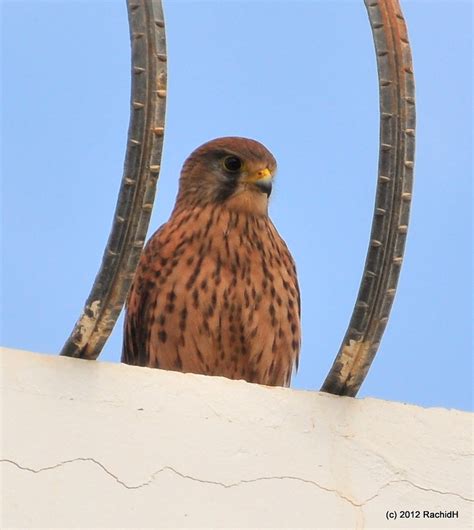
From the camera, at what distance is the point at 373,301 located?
393cm

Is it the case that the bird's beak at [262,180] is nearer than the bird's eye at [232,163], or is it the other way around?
the bird's beak at [262,180]

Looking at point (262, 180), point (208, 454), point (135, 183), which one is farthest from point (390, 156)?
point (262, 180)

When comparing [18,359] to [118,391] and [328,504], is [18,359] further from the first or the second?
[328,504]

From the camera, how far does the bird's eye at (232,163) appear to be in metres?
5.40

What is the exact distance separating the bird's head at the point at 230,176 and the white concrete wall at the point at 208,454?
4.96 feet

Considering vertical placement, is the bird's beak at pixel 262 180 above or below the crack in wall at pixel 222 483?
above

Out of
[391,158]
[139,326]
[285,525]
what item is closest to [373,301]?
[391,158]

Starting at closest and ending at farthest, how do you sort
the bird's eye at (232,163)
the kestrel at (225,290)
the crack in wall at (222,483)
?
the crack in wall at (222,483) < the kestrel at (225,290) < the bird's eye at (232,163)

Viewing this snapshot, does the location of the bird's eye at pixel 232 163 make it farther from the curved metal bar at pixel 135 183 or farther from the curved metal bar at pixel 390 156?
the curved metal bar at pixel 135 183

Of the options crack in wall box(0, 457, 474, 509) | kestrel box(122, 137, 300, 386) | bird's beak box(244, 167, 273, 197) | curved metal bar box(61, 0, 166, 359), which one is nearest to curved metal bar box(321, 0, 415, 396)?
crack in wall box(0, 457, 474, 509)

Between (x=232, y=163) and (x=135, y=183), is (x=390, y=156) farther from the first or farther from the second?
(x=232, y=163)

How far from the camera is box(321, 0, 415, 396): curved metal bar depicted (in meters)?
3.86

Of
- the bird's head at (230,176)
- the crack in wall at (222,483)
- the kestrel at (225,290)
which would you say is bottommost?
the crack in wall at (222,483)

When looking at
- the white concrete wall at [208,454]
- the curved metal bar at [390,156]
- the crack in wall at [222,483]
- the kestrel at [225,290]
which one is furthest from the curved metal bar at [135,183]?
the kestrel at [225,290]
